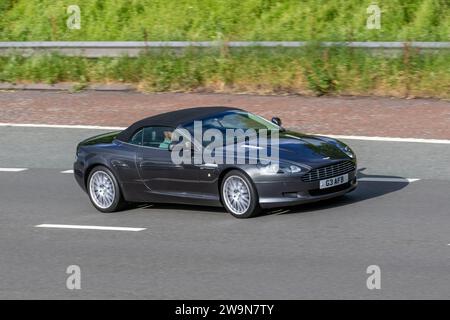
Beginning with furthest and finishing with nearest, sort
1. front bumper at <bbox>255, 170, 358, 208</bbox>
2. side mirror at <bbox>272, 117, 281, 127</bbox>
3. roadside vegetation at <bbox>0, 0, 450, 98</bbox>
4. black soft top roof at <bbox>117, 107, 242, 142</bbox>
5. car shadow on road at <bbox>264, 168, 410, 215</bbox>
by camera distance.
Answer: roadside vegetation at <bbox>0, 0, 450, 98</bbox>
side mirror at <bbox>272, 117, 281, 127</bbox>
black soft top roof at <bbox>117, 107, 242, 142</bbox>
car shadow on road at <bbox>264, 168, 410, 215</bbox>
front bumper at <bbox>255, 170, 358, 208</bbox>

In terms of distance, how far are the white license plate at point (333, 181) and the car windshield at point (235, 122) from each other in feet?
5.10

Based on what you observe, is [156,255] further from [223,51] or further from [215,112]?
[223,51]

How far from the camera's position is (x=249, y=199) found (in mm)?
12742

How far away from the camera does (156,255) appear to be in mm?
11445

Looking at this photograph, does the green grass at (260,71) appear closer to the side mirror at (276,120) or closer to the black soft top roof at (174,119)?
the side mirror at (276,120)

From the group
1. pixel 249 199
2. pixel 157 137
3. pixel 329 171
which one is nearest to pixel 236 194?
pixel 249 199

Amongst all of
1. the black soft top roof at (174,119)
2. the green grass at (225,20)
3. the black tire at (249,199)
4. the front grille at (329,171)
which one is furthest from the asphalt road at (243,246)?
the green grass at (225,20)

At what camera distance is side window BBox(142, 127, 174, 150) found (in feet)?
45.0

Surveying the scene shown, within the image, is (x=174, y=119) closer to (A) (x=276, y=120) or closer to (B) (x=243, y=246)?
(A) (x=276, y=120)

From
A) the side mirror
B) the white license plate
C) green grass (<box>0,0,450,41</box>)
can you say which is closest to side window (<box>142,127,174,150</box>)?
the side mirror

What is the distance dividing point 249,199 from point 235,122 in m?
1.53

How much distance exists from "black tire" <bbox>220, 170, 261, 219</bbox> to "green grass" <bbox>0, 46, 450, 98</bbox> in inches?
312

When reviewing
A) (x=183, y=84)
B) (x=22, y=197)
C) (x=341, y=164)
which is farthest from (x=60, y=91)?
(x=341, y=164)

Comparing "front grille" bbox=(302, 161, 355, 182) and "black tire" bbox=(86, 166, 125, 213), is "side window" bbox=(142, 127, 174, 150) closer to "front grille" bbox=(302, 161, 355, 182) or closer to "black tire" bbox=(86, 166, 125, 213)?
"black tire" bbox=(86, 166, 125, 213)
